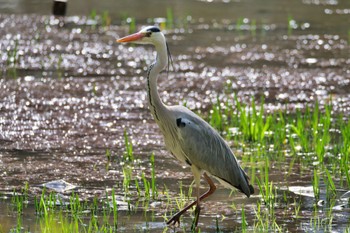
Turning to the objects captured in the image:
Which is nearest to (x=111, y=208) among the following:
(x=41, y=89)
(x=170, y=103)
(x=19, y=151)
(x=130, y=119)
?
(x=19, y=151)

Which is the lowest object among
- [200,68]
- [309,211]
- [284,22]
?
[309,211]

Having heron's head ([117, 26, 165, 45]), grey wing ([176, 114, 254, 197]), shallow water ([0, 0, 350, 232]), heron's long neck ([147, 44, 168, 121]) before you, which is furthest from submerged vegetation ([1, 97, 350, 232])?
heron's head ([117, 26, 165, 45])

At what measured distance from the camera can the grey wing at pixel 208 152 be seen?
7230 millimetres

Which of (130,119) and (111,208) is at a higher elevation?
(130,119)

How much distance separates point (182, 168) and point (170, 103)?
2638 mm

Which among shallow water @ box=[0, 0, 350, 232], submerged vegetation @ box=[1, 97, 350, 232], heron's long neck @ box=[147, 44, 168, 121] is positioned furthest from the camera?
shallow water @ box=[0, 0, 350, 232]

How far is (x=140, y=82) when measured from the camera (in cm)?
1263

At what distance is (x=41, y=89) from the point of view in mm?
12047

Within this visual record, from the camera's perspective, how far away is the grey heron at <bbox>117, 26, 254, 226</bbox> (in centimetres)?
722

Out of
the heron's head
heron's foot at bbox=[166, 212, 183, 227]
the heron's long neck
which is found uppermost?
the heron's head

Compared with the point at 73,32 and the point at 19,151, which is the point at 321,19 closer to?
the point at 73,32

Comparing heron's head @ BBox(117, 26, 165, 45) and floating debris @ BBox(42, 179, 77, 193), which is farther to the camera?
floating debris @ BBox(42, 179, 77, 193)

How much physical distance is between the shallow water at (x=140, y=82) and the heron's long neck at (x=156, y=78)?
809 mm

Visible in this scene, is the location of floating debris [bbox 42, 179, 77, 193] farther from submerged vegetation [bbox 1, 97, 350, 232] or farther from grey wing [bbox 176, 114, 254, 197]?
grey wing [bbox 176, 114, 254, 197]
